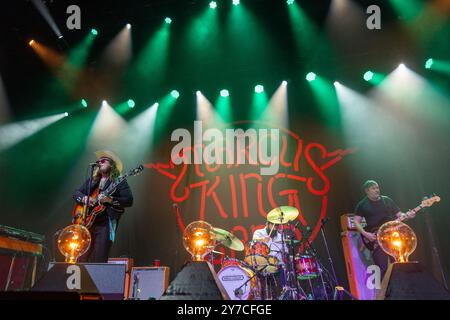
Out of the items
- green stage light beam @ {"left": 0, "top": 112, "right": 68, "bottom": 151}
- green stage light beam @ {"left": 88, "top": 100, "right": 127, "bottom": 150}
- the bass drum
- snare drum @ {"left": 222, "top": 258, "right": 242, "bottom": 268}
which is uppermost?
green stage light beam @ {"left": 88, "top": 100, "right": 127, "bottom": 150}

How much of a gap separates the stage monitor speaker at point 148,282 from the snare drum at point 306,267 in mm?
2019

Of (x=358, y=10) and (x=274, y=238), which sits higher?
(x=358, y=10)

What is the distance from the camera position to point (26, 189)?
20.4 ft

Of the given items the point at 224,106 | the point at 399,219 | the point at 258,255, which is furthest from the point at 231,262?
the point at 224,106

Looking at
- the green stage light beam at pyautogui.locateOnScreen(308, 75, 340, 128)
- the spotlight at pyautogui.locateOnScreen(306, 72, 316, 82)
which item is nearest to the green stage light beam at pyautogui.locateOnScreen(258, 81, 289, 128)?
the spotlight at pyautogui.locateOnScreen(306, 72, 316, 82)

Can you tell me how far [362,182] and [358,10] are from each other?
2.99 m

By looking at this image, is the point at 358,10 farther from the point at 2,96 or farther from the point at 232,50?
the point at 2,96

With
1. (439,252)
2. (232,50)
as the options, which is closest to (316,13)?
(232,50)

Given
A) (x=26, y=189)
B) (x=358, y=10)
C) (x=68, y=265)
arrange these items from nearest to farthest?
(x=68, y=265) < (x=358, y=10) < (x=26, y=189)

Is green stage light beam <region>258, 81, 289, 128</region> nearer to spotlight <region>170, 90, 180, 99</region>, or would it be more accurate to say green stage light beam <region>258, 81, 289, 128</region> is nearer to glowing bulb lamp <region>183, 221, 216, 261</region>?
spotlight <region>170, 90, 180, 99</region>

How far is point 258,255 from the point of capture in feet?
16.0

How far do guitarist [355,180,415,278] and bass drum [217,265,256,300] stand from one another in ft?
5.65

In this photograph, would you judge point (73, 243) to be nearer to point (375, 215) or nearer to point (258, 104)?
point (375, 215)

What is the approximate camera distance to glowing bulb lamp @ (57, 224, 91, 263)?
1.94 meters
